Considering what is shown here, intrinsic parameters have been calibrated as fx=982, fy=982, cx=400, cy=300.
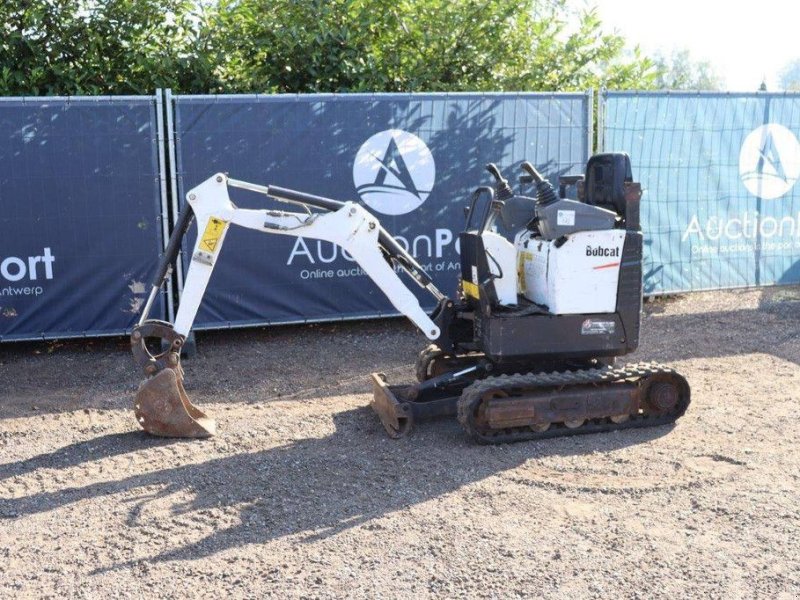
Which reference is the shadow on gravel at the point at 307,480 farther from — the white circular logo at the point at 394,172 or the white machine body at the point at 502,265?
the white circular logo at the point at 394,172

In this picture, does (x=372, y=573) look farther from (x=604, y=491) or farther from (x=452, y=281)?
(x=452, y=281)

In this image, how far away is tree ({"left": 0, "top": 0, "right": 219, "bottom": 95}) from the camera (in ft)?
36.8

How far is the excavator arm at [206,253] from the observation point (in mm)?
6559

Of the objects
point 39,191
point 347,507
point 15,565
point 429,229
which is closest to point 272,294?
point 429,229

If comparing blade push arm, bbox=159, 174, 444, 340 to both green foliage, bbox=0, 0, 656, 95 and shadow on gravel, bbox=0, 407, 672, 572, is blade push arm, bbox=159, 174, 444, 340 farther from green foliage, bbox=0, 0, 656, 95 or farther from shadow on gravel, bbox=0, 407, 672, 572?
green foliage, bbox=0, 0, 656, 95

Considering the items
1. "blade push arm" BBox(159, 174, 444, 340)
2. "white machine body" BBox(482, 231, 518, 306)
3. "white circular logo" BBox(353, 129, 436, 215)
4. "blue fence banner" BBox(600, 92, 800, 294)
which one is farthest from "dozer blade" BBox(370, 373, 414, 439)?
"blue fence banner" BBox(600, 92, 800, 294)

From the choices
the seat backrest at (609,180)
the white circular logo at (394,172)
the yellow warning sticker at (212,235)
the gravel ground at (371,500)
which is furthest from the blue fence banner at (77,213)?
the seat backrest at (609,180)

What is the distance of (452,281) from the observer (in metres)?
9.99

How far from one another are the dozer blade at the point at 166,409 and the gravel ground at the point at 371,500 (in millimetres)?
97

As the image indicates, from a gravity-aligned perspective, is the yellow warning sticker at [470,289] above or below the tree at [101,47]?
below

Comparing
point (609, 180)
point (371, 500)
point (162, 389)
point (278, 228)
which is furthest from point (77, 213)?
point (609, 180)

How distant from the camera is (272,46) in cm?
1171

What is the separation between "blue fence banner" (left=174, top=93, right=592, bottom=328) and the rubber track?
3241 mm

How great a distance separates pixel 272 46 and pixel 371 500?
24.5ft
